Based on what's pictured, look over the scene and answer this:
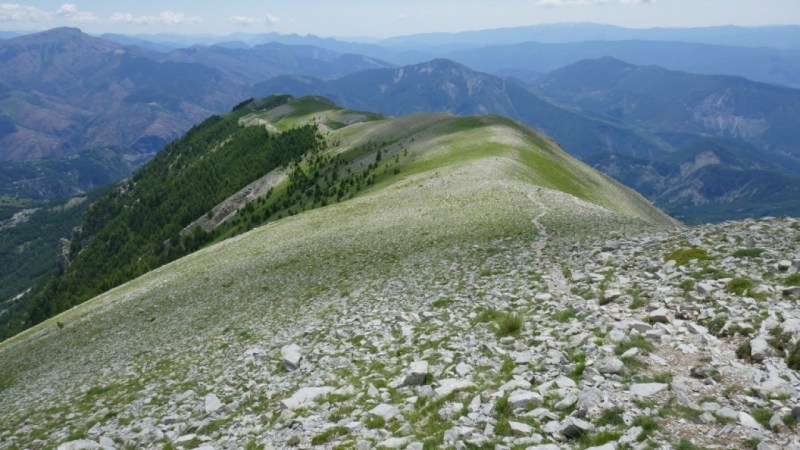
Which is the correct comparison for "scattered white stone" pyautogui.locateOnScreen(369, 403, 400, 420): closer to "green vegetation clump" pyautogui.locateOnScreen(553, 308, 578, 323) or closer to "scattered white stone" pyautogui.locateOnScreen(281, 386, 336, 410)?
"scattered white stone" pyautogui.locateOnScreen(281, 386, 336, 410)

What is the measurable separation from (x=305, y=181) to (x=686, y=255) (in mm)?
99898

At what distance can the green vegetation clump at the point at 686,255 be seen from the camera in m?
21.0

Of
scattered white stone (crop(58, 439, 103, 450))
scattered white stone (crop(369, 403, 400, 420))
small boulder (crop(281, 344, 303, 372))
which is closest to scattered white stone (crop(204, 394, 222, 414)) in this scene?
small boulder (crop(281, 344, 303, 372))

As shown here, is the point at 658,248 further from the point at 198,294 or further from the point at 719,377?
the point at 198,294

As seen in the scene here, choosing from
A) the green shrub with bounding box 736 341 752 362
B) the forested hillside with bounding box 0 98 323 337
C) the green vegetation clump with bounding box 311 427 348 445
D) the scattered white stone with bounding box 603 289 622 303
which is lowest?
the forested hillside with bounding box 0 98 323 337

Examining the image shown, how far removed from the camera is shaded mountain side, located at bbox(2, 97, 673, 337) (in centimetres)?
7669

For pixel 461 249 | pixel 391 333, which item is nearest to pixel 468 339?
pixel 391 333

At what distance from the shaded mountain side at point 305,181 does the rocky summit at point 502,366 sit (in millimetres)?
17703

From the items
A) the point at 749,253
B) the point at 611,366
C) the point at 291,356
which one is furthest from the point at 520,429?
the point at 749,253

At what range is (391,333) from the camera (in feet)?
68.1

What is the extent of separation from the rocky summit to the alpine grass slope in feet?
0.24

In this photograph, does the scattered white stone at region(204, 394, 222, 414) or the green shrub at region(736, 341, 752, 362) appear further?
the scattered white stone at region(204, 394, 222, 414)

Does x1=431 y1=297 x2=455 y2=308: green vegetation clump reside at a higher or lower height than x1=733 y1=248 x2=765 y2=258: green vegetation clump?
lower

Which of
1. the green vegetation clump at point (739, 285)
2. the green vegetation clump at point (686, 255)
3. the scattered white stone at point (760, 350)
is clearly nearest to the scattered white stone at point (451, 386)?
the scattered white stone at point (760, 350)
